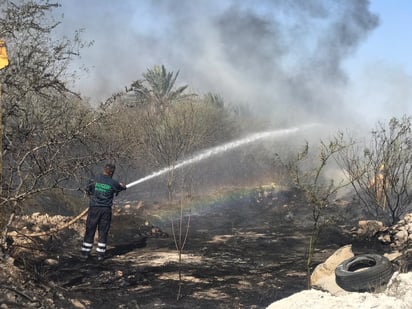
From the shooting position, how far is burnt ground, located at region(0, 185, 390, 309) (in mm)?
5707

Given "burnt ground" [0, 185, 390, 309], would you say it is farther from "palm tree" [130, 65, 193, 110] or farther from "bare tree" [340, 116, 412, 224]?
"palm tree" [130, 65, 193, 110]

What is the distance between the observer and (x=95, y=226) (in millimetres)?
7730

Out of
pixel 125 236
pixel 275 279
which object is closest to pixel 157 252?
pixel 125 236

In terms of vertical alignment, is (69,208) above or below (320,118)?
below

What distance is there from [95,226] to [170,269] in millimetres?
1581

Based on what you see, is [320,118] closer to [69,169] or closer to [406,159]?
[406,159]

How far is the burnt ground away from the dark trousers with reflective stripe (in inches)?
10.5

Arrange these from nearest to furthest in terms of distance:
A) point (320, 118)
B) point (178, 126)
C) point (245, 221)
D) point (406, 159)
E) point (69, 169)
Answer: point (69, 169), point (406, 159), point (245, 221), point (178, 126), point (320, 118)

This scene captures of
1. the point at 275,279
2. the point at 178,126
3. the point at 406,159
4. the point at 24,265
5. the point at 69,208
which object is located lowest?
the point at 275,279

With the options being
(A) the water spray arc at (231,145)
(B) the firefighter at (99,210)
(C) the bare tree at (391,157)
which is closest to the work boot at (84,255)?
(B) the firefighter at (99,210)

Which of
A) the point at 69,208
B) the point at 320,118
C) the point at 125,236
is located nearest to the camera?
the point at 125,236

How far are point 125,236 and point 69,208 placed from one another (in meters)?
3.43

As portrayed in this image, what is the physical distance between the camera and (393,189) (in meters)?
12.7

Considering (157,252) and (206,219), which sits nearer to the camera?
(157,252)
